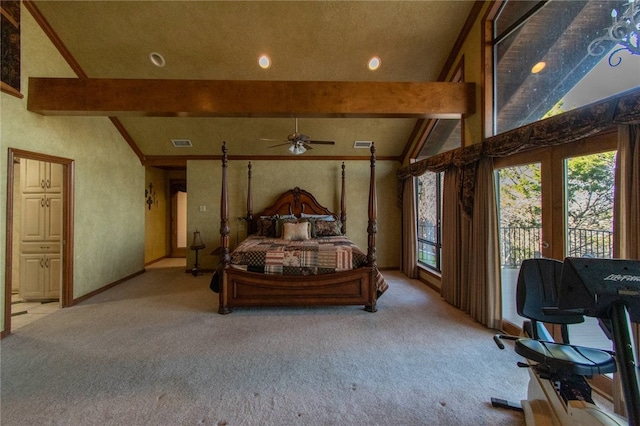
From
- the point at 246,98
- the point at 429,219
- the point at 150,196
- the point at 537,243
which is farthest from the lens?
the point at 150,196

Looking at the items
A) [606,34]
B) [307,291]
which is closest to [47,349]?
[307,291]

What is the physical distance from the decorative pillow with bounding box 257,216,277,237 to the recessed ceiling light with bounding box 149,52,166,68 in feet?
9.70

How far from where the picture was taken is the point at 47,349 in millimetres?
2658

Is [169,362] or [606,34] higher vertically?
[606,34]

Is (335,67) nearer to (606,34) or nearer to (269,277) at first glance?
(606,34)

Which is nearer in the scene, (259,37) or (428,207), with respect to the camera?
(259,37)

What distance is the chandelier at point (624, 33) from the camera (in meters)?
1.96

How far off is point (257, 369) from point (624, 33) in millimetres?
3860

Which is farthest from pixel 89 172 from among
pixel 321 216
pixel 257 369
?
pixel 257 369

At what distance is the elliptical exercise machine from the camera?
109 cm

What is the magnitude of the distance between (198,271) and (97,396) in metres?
3.83

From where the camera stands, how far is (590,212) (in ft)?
7.39

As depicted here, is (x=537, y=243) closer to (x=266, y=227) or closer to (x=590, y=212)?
(x=590, y=212)

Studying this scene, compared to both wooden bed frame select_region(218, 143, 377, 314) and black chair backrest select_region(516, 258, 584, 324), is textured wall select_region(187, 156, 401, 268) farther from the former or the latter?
black chair backrest select_region(516, 258, 584, 324)
